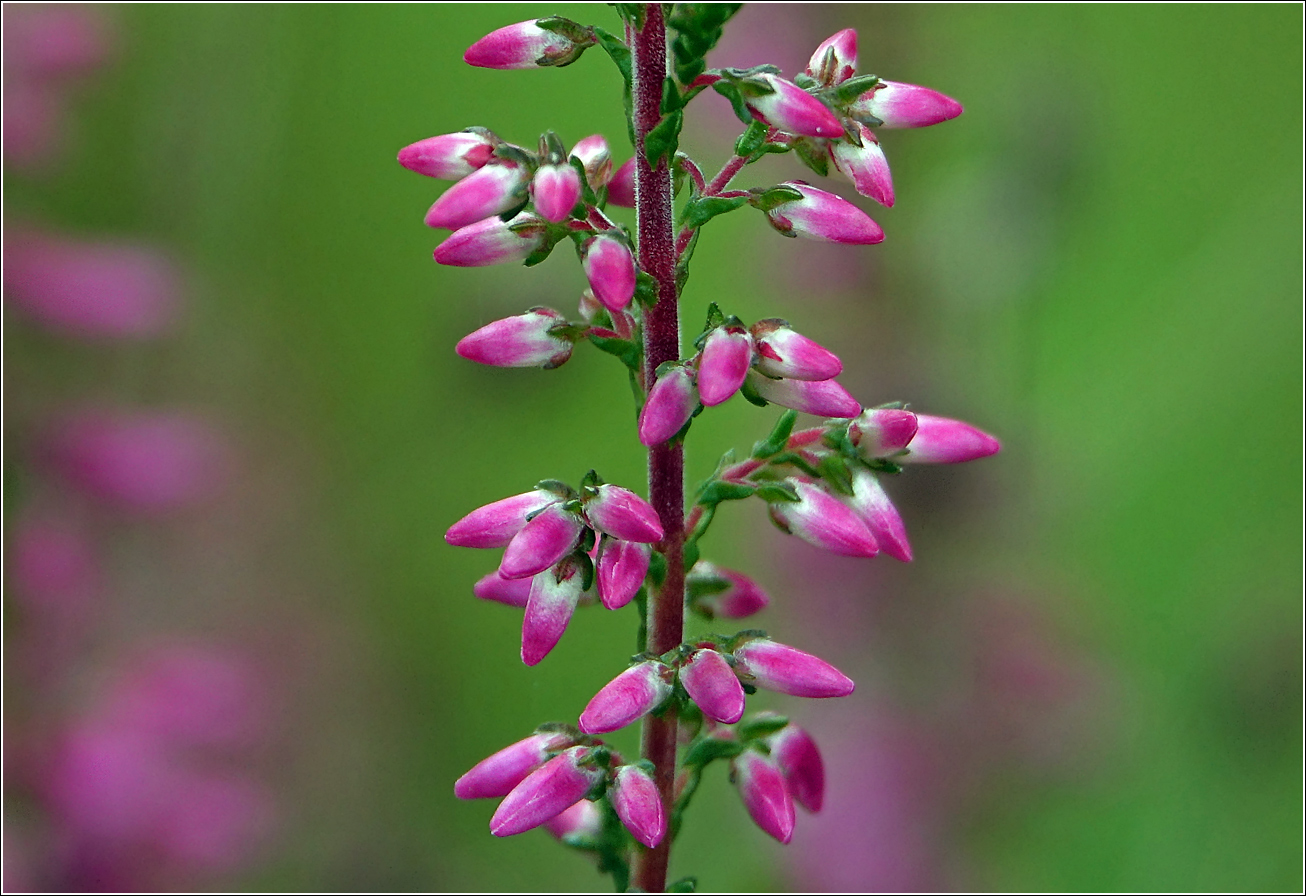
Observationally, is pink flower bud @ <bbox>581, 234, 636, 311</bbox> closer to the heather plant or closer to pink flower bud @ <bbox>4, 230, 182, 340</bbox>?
the heather plant

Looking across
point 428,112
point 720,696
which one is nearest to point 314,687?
point 428,112

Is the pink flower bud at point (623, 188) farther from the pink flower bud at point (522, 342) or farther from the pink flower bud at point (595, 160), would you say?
the pink flower bud at point (522, 342)

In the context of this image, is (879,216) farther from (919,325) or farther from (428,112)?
(428,112)

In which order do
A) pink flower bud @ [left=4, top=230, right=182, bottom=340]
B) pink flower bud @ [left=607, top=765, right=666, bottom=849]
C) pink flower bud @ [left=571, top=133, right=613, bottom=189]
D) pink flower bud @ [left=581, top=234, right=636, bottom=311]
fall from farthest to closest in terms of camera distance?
pink flower bud @ [left=4, top=230, right=182, bottom=340] → pink flower bud @ [left=571, top=133, right=613, bottom=189] → pink flower bud @ [left=607, top=765, right=666, bottom=849] → pink flower bud @ [left=581, top=234, right=636, bottom=311]

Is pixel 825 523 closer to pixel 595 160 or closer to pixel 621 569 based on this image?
pixel 621 569

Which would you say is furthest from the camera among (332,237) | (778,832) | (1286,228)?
(332,237)

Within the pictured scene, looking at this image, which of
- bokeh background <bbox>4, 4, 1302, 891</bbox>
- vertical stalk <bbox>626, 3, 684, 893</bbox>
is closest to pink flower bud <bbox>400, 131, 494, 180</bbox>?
vertical stalk <bbox>626, 3, 684, 893</bbox>
